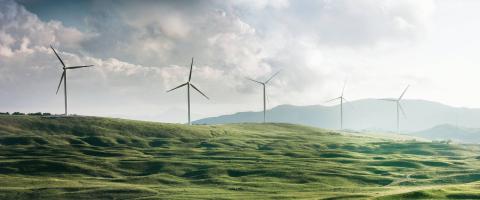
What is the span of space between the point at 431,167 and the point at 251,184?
78947 millimetres

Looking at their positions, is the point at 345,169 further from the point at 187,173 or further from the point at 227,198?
the point at 227,198

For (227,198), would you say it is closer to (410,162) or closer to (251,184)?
(251,184)

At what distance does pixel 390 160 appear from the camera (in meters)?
198

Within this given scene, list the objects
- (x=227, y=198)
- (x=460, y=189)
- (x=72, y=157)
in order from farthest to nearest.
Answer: (x=72, y=157), (x=227, y=198), (x=460, y=189)

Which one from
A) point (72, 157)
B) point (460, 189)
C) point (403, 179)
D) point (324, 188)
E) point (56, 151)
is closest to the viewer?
point (460, 189)

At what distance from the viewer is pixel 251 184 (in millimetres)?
136625

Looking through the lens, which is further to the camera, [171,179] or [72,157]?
[72,157]

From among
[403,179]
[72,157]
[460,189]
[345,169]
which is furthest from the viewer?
[72,157]

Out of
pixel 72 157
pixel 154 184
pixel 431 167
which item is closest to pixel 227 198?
pixel 154 184

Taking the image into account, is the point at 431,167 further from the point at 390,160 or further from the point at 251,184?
Answer: the point at 251,184

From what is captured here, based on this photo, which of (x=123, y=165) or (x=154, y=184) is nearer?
(x=154, y=184)

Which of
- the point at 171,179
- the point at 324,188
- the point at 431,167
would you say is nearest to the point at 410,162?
the point at 431,167

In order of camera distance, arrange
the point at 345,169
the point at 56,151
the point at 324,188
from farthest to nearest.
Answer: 1. the point at 56,151
2. the point at 345,169
3. the point at 324,188

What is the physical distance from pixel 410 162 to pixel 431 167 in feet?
26.2
